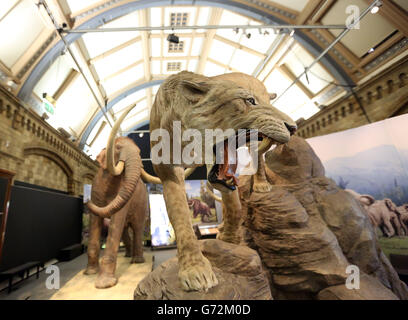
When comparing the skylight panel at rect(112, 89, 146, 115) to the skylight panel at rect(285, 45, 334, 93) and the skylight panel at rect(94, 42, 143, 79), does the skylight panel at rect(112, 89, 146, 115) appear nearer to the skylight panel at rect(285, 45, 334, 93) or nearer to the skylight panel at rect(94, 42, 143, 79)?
the skylight panel at rect(94, 42, 143, 79)

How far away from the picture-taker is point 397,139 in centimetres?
443

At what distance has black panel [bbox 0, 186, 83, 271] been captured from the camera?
418 centimetres

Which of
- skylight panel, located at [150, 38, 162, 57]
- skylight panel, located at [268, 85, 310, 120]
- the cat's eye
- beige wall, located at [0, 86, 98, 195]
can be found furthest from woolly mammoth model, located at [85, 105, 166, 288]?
skylight panel, located at [268, 85, 310, 120]

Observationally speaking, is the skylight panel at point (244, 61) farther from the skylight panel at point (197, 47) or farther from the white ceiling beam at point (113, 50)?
the white ceiling beam at point (113, 50)

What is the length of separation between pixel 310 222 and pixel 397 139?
3.98 metres

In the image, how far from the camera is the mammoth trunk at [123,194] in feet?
8.72

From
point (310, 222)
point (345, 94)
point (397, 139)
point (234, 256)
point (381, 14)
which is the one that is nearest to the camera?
point (234, 256)

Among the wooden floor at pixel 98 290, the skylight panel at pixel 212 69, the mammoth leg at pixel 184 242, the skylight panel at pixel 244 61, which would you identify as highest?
the skylight panel at pixel 212 69

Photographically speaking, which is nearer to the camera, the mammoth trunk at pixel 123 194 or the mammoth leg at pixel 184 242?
the mammoth leg at pixel 184 242

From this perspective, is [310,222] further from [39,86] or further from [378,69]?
[39,86]

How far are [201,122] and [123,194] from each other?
7.00ft

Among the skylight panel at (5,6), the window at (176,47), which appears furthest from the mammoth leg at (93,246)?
the window at (176,47)

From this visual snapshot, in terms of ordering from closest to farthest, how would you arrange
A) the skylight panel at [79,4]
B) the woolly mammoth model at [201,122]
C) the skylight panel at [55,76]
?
the woolly mammoth model at [201,122] → the skylight panel at [79,4] → the skylight panel at [55,76]

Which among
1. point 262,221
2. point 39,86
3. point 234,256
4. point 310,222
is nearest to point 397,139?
point 310,222
